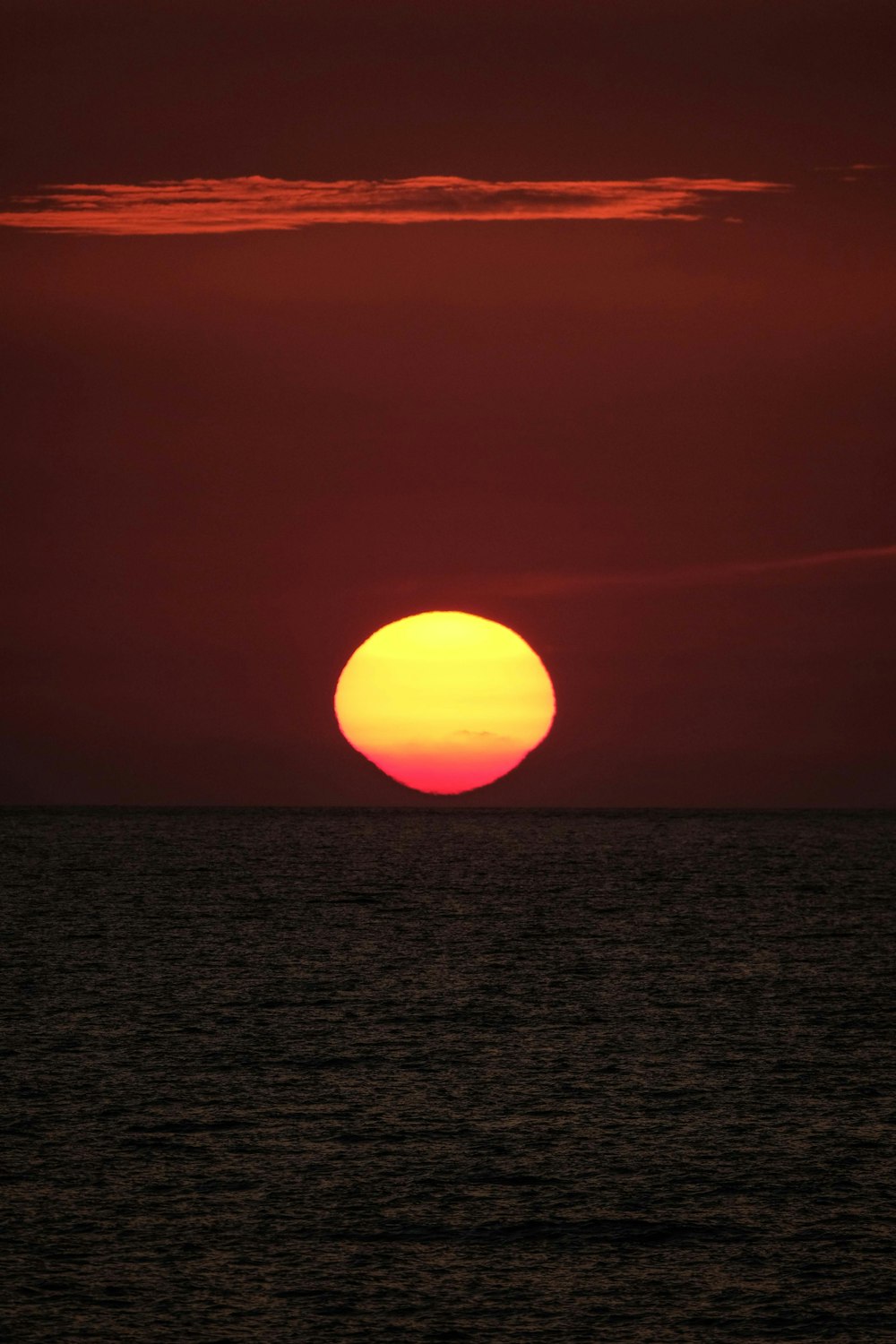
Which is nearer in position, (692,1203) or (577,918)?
(692,1203)

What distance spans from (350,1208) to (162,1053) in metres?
18.1

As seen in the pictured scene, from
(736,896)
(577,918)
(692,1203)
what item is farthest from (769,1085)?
(736,896)

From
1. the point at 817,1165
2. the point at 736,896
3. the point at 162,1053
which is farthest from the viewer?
the point at 736,896

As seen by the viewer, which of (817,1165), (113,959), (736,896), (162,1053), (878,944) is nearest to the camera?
(817,1165)

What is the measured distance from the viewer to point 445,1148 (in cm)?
3456

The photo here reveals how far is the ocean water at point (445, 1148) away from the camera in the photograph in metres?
24.7

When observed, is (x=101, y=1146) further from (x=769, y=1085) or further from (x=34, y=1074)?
(x=769, y=1085)

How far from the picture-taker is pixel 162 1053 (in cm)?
4659

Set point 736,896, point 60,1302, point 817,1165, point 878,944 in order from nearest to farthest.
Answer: point 60,1302
point 817,1165
point 878,944
point 736,896

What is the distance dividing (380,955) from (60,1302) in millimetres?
55075

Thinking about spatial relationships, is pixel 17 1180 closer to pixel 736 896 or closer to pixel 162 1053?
pixel 162 1053

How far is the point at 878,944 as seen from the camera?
86.9m

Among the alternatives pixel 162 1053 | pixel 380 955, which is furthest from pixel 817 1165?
pixel 380 955

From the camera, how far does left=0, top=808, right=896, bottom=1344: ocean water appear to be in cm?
2467
